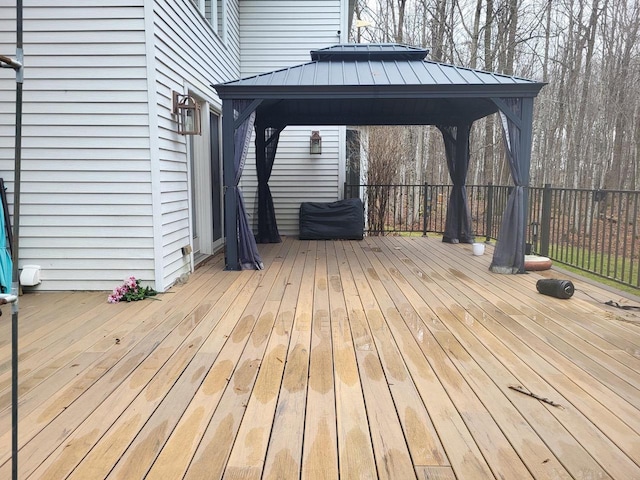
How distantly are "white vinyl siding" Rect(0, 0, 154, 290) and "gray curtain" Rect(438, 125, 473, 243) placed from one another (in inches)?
195

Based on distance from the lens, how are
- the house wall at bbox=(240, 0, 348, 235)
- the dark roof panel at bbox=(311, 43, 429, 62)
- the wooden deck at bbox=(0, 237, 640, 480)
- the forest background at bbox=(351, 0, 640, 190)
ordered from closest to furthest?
1. the wooden deck at bbox=(0, 237, 640, 480)
2. the dark roof panel at bbox=(311, 43, 429, 62)
3. the house wall at bbox=(240, 0, 348, 235)
4. the forest background at bbox=(351, 0, 640, 190)

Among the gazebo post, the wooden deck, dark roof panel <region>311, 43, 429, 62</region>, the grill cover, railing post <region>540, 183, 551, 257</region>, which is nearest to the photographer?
the wooden deck

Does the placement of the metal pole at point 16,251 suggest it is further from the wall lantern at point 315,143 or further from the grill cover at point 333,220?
the wall lantern at point 315,143

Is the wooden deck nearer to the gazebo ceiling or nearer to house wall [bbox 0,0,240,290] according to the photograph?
house wall [bbox 0,0,240,290]

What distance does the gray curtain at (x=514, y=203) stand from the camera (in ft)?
15.9

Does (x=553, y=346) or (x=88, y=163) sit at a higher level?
(x=88, y=163)

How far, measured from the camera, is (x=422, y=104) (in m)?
6.83

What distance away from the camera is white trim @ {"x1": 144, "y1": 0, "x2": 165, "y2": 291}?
3.85 m

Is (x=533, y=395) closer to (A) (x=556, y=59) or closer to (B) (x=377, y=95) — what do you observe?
(B) (x=377, y=95)

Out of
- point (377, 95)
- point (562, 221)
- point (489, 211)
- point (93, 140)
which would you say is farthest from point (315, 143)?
point (93, 140)

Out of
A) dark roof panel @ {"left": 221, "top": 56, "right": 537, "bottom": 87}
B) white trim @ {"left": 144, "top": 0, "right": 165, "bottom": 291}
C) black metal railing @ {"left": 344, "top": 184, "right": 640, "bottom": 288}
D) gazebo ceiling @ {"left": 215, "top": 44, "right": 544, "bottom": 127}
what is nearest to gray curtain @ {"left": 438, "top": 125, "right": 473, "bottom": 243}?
gazebo ceiling @ {"left": 215, "top": 44, "right": 544, "bottom": 127}

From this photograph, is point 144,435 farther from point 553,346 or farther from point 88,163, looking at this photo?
point 88,163

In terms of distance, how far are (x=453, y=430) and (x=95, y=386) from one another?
5.74ft

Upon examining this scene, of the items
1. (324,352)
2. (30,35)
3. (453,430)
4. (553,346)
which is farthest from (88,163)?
(553,346)
